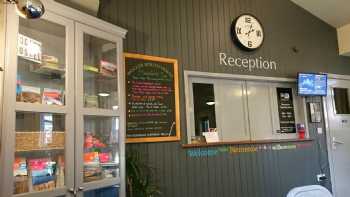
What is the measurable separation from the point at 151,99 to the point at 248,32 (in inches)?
69.9

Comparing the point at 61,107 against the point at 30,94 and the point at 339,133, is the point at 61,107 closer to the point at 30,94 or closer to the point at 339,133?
the point at 30,94

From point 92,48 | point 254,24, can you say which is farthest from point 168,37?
point 254,24

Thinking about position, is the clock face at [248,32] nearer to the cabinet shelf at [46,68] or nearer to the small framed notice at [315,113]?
the small framed notice at [315,113]

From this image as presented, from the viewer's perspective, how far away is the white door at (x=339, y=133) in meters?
4.78

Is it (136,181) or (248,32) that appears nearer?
(136,181)

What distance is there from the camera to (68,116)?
2266 mm

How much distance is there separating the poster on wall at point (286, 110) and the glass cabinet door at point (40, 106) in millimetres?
3171

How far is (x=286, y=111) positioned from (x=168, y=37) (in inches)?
84.3

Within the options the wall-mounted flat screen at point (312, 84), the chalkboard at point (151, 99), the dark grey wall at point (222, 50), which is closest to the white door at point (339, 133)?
the dark grey wall at point (222, 50)

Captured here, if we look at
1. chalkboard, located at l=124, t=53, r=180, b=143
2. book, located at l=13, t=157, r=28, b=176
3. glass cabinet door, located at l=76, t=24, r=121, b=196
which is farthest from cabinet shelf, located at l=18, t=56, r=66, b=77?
chalkboard, located at l=124, t=53, r=180, b=143

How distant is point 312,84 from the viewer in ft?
14.9

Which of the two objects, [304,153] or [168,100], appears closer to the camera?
[168,100]

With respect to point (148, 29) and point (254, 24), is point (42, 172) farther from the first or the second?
point (254, 24)

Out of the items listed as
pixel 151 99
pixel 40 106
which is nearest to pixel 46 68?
pixel 40 106
